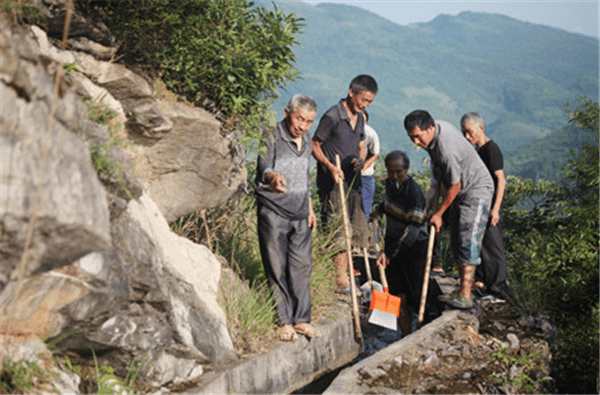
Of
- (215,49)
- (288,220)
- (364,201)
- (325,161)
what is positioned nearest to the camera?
(288,220)

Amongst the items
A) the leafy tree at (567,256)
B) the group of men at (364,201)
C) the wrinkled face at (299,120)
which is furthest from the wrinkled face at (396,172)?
the leafy tree at (567,256)

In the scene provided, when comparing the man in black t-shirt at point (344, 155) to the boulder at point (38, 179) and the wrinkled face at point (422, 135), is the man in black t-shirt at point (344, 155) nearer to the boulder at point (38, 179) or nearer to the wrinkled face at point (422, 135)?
the wrinkled face at point (422, 135)

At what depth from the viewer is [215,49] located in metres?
6.17

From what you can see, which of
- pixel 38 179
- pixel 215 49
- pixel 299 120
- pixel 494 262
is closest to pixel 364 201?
pixel 494 262

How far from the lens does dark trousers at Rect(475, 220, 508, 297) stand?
7.54 metres

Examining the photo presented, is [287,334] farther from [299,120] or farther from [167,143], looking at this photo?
[167,143]

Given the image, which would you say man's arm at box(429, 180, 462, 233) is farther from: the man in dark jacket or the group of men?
the man in dark jacket

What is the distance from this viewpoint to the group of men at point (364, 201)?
231 inches

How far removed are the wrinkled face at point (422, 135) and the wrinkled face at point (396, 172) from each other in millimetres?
572

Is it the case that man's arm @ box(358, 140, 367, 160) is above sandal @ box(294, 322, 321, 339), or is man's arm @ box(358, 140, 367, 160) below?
above

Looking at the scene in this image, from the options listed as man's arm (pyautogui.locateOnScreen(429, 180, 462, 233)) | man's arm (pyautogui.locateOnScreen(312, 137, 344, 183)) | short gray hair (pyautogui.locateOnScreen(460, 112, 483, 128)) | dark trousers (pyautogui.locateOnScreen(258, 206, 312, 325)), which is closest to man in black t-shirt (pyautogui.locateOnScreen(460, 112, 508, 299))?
short gray hair (pyautogui.locateOnScreen(460, 112, 483, 128))

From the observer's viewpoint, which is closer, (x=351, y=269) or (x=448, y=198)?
(x=351, y=269)

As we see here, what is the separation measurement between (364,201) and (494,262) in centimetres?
176

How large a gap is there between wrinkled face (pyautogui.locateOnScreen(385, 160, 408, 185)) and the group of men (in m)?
0.01
